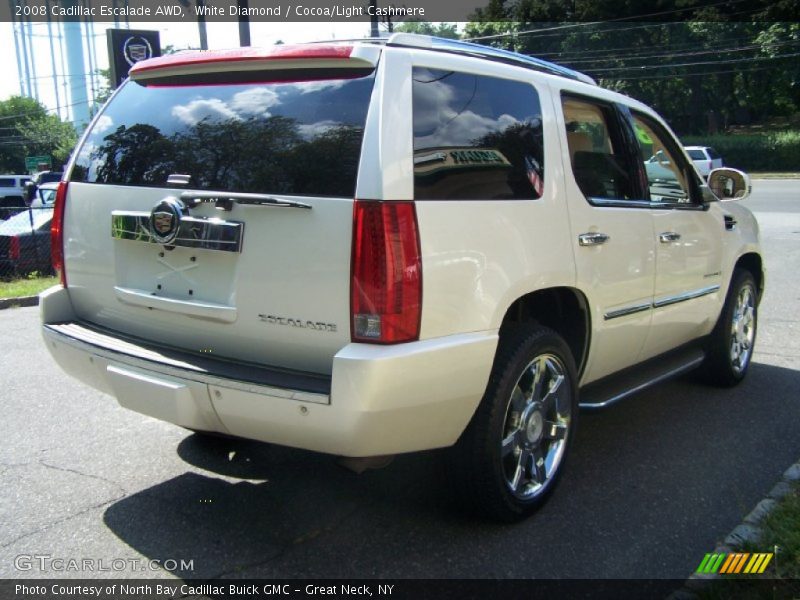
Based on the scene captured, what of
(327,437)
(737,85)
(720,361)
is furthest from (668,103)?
(327,437)

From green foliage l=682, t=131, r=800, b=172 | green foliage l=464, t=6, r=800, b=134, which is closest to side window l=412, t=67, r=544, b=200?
green foliage l=682, t=131, r=800, b=172

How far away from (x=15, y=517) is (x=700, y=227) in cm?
419

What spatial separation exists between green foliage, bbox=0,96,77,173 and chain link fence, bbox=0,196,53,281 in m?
68.5

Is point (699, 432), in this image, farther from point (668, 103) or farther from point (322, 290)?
point (668, 103)

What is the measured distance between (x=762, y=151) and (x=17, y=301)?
42.4 metres

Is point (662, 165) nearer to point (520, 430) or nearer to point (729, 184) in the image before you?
point (729, 184)

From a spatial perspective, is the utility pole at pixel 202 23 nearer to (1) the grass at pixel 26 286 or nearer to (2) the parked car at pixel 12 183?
(1) the grass at pixel 26 286

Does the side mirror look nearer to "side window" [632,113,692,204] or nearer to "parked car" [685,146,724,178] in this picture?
"side window" [632,113,692,204]

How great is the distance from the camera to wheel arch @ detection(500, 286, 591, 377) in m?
3.74

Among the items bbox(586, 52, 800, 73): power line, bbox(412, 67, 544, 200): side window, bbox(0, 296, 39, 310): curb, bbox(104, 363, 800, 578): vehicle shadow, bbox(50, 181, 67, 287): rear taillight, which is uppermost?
bbox(586, 52, 800, 73): power line

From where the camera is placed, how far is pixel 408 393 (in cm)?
291

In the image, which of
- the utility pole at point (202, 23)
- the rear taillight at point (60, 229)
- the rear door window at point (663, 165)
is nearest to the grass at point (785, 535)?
the rear door window at point (663, 165)

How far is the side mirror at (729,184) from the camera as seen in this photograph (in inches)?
220

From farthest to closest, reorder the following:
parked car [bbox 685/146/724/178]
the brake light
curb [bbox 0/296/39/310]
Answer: parked car [bbox 685/146/724/178] < the brake light < curb [bbox 0/296/39/310]
